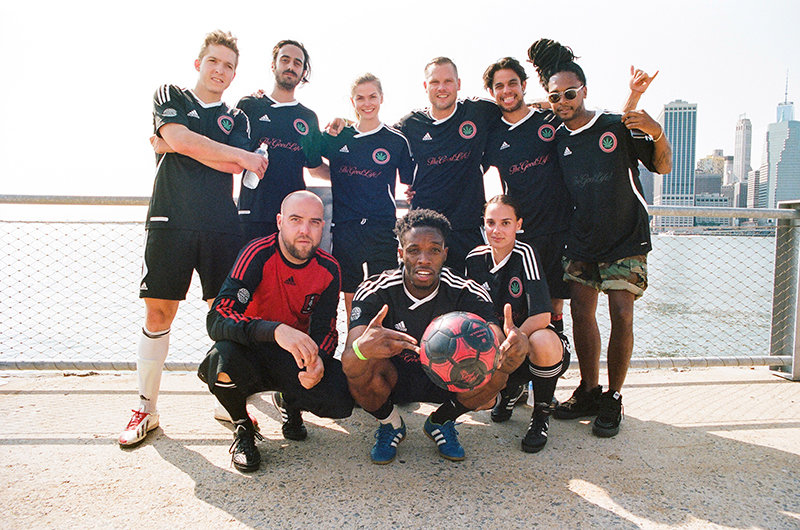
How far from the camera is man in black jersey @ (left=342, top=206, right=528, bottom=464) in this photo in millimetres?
2568

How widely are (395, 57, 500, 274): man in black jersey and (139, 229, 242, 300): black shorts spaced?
149cm

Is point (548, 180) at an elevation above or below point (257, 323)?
above

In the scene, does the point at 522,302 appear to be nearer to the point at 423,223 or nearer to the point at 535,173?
the point at 423,223

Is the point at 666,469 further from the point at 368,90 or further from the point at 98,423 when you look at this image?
the point at 98,423

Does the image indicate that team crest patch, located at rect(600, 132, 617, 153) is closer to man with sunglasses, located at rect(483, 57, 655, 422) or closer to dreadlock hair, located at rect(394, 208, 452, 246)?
man with sunglasses, located at rect(483, 57, 655, 422)

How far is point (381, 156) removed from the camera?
357 cm

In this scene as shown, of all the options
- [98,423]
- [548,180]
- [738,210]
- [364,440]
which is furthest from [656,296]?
[98,423]

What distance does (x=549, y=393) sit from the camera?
284 centimetres

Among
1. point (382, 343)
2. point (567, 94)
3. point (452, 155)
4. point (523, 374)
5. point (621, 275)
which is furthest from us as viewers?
point (452, 155)

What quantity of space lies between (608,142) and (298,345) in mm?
2445

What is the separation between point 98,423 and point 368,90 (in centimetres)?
302

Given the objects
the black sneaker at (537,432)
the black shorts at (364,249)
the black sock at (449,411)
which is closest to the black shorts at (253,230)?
the black shorts at (364,249)

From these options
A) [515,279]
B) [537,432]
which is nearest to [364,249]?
[515,279]

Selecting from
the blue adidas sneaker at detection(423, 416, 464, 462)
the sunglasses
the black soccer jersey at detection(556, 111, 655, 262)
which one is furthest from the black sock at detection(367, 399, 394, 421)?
the sunglasses
